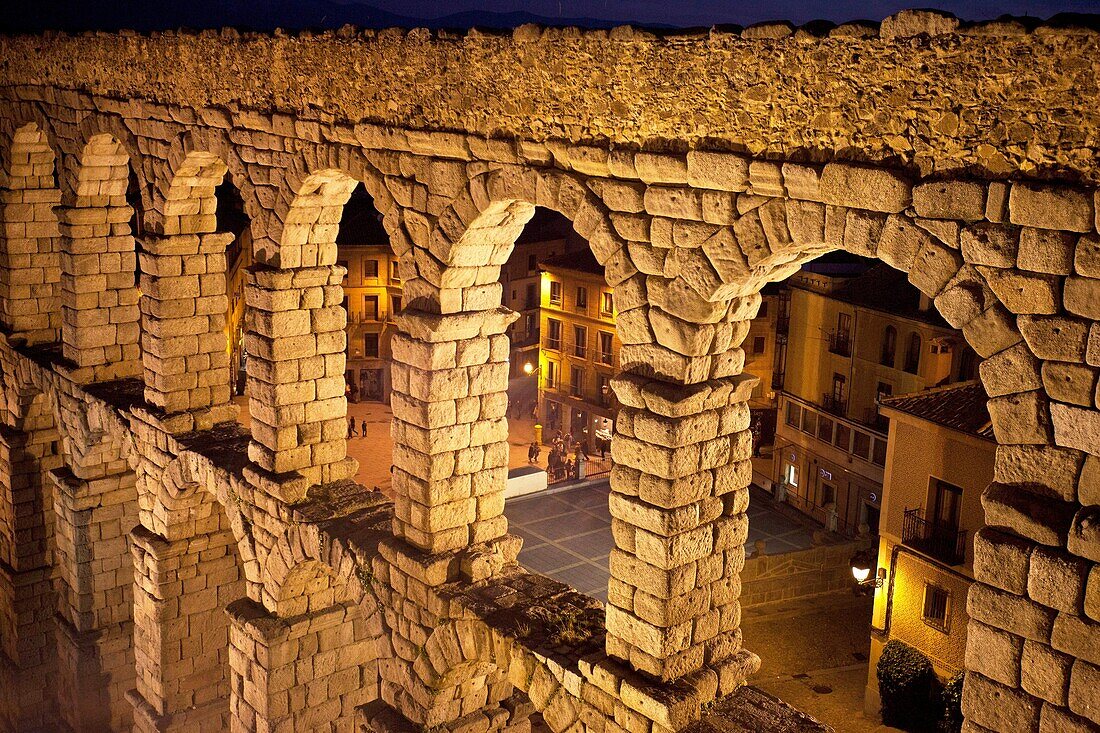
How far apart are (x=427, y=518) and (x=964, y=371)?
19.5m

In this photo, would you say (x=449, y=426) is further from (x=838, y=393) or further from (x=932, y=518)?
(x=838, y=393)

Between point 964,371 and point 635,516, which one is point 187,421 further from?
point 964,371

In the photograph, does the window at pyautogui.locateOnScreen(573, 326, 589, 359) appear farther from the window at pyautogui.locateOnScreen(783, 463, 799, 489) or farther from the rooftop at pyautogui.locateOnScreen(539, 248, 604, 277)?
the window at pyautogui.locateOnScreen(783, 463, 799, 489)

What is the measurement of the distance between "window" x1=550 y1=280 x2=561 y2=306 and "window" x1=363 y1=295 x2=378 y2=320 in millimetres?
6741

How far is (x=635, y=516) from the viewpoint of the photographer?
→ 890 centimetres

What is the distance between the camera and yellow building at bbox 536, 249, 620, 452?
38688 mm

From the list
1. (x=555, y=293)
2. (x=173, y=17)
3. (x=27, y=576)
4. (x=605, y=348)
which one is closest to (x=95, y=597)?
(x=27, y=576)

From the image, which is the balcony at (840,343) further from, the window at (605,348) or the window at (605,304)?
the window at (605,348)

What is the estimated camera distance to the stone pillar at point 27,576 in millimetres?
19562

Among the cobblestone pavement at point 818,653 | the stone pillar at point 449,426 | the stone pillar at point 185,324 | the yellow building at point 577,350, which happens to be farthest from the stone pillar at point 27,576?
the yellow building at point 577,350

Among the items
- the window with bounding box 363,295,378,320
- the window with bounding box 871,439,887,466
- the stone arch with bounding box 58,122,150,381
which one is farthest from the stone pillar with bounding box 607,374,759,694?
the window with bounding box 363,295,378,320

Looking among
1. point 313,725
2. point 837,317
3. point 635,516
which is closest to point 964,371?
point 837,317

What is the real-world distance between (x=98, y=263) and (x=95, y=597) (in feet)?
17.6

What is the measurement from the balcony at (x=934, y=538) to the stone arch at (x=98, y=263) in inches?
554
